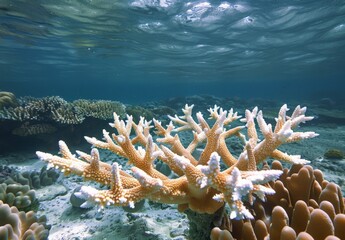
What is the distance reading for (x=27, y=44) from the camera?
24391mm

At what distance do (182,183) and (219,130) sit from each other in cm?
68

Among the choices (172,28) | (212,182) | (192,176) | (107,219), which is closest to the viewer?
(212,182)

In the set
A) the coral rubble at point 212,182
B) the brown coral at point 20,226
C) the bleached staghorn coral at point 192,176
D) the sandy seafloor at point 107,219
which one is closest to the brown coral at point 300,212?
the coral rubble at point 212,182

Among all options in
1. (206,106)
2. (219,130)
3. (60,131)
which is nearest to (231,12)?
(206,106)

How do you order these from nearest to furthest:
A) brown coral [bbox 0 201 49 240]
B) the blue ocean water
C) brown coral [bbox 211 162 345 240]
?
1. brown coral [bbox 211 162 345 240]
2. brown coral [bbox 0 201 49 240]
3. the blue ocean water

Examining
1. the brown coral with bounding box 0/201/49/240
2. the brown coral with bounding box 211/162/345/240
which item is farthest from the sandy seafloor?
the brown coral with bounding box 211/162/345/240

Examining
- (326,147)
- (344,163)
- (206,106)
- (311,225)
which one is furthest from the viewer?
(206,106)

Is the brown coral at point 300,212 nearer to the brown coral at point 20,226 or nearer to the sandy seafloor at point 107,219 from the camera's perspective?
the sandy seafloor at point 107,219

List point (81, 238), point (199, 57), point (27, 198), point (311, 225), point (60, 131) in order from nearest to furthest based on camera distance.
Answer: point (311, 225) → point (81, 238) → point (27, 198) → point (60, 131) → point (199, 57)

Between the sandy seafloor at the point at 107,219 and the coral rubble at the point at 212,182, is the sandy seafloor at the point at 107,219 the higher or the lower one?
the lower one

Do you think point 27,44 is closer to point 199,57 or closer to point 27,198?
point 199,57

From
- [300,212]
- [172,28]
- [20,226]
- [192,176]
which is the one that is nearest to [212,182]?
[192,176]

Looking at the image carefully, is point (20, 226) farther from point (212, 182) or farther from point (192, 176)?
point (212, 182)

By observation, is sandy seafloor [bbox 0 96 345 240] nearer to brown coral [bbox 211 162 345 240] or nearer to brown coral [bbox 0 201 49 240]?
brown coral [bbox 0 201 49 240]
